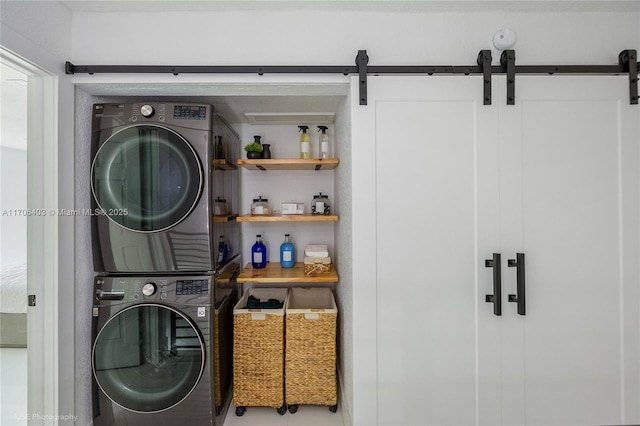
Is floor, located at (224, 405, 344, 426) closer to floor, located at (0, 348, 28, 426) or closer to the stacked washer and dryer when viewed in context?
the stacked washer and dryer

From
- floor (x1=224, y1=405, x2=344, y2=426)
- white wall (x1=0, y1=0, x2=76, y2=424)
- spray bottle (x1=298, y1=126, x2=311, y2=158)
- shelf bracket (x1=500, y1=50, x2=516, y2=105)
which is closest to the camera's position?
white wall (x1=0, y1=0, x2=76, y2=424)

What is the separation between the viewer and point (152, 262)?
5.15 ft

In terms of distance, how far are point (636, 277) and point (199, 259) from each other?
7.57 feet

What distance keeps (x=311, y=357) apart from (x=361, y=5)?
2025 millimetres

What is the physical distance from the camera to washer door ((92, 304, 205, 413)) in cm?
156

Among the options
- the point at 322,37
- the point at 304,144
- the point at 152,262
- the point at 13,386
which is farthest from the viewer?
the point at 304,144

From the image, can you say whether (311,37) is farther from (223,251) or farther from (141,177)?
(223,251)

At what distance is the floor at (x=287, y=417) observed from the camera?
177cm

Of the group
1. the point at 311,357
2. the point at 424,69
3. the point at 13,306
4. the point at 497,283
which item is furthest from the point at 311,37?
the point at 13,306

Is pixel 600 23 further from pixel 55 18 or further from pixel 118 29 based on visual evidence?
pixel 55 18

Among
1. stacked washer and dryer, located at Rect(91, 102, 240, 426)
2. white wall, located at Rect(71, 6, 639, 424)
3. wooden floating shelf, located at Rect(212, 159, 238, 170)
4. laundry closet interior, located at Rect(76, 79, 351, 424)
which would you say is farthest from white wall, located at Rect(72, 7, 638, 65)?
wooden floating shelf, located at Rect(212, 159, 238, 170)

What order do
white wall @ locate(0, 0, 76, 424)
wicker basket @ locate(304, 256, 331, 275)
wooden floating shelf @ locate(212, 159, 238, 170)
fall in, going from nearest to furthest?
white wall @ locate(0, 0, 76, 424), wooden floating shelf @ locate(212, 159, 238, 170), wicker basket @ locate(304, 256, 331, 275)

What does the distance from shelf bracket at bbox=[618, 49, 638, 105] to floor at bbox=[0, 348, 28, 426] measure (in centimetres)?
329

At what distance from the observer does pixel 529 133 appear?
1432 millimetres
